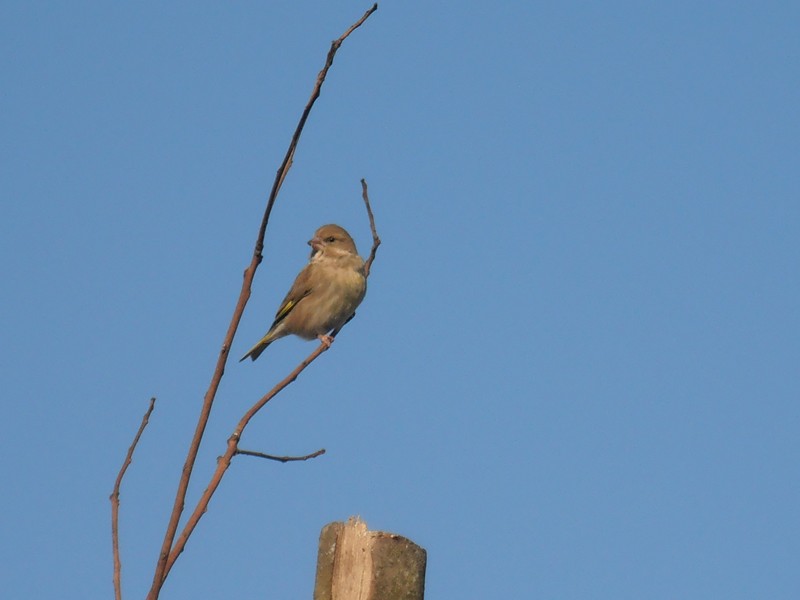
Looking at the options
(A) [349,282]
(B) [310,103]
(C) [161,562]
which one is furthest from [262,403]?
(A) [349,282]

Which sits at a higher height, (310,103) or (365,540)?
(310,103)

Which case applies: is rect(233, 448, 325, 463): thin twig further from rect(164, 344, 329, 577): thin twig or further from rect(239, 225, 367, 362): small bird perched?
rect(239, 225, 367, 362): small bird perched

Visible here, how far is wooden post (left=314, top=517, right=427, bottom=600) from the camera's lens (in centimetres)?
307

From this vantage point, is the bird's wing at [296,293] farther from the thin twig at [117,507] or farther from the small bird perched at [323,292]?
the thin twig at [117,507]

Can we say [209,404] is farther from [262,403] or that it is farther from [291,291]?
[291,291]

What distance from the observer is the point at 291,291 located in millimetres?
9180

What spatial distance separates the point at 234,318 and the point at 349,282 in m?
6.28

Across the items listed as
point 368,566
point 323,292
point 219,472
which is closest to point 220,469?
point 219,472

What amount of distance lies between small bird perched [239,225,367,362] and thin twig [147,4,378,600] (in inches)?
236

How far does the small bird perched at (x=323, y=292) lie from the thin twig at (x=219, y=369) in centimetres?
599

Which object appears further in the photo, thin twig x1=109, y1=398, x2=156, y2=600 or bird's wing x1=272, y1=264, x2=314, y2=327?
bird's wing x1=272, y1=264, x2=314, y2=327

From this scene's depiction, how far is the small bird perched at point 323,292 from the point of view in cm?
855

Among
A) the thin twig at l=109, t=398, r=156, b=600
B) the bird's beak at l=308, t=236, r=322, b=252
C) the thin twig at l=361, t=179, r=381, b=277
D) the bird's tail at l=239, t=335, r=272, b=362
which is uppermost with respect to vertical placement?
the bird's beak at l=308, t=236, r=322, b=252

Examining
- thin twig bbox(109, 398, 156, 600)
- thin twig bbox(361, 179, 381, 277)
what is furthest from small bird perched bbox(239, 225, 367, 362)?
thin twig bbox(109, 398, 156, 600)
